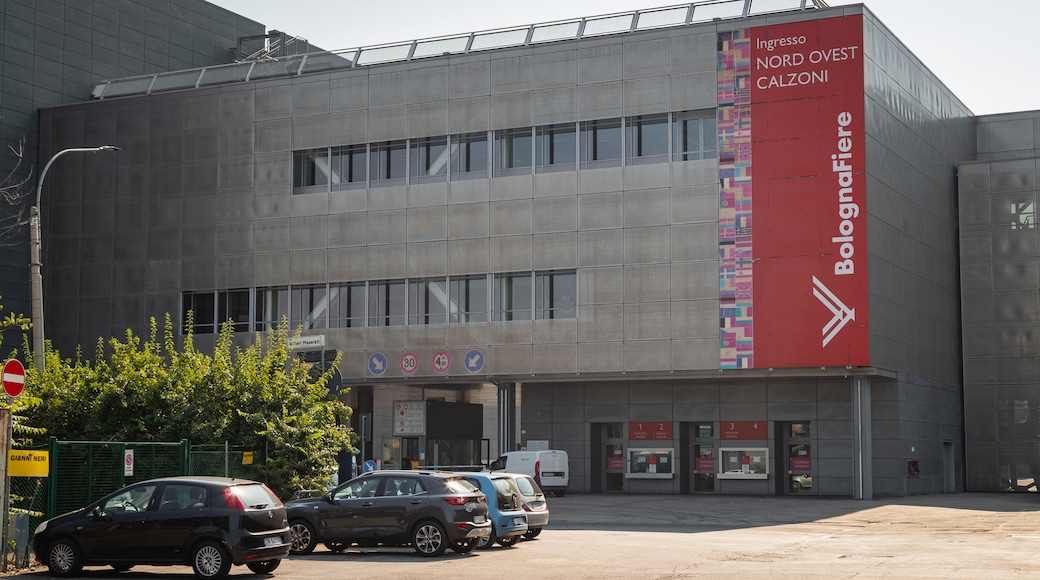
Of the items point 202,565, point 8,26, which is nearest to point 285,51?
point 8,26

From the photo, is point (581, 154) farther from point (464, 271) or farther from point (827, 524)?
point (827, 524)

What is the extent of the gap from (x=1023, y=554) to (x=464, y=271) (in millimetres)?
29334

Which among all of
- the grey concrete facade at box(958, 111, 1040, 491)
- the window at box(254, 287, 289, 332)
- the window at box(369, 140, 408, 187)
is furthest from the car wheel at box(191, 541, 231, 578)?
the grey concrete facade at box(958, 111, 1040, 491)

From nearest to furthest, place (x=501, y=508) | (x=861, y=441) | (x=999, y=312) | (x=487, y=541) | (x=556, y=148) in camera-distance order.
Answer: (x=487, y=541) → (x=501, y=508) → (x=861, y=441) → (x=556, y=148) → (x=999, y=312)

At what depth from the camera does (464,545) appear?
23.0 m

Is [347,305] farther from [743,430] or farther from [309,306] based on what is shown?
[743,430]

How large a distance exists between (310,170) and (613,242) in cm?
1391

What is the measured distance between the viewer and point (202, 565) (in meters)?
18.9

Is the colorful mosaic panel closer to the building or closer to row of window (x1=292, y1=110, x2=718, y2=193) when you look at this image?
the building

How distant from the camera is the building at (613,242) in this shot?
4503cm

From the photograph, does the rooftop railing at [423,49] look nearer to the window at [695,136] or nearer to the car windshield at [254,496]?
the window at [695,136]

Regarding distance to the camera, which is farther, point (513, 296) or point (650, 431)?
point (650, 431)

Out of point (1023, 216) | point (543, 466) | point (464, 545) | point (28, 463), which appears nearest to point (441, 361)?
point (543, 466)

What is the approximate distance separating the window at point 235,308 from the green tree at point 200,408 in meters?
24.7
